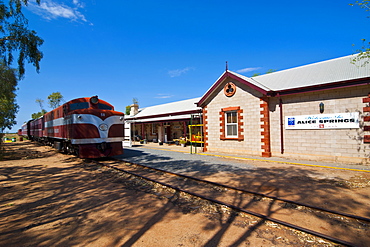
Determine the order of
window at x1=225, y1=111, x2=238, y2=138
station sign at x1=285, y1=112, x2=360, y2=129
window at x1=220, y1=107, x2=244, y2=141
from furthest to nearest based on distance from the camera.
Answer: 1. window at x1=225, y1=111, x2=238, y2=138
2. window at x1=220, y1=107, x2=244, y2=141
3. station sign at x1=285, y1=112, x2=360, y2=129

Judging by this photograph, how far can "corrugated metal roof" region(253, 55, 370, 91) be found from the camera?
32.9 feet

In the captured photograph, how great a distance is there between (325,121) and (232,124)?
5290 millimetres

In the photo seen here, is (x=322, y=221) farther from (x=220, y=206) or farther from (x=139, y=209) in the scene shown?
(x=139, y=209)

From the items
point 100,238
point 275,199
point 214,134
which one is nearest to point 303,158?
point 214,134

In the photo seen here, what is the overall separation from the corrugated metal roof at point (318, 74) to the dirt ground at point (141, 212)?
4738mm

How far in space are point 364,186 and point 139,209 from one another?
688 cm

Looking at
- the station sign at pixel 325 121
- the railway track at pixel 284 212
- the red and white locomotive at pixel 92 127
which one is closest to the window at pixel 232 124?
the station sign at pixel 325 121

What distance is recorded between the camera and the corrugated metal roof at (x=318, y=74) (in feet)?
32.9

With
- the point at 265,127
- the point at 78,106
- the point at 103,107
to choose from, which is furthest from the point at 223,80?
the point at 78,106

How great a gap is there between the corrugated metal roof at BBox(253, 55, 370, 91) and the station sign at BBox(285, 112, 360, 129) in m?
1.66

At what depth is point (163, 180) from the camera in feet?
25.4

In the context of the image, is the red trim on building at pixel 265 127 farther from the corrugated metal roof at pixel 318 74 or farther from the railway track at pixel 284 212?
the railway track at pixel 284 212

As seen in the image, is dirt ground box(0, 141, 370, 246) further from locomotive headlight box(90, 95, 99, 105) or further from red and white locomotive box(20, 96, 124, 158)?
locomotive headlight box(90, 95, 99, 105)

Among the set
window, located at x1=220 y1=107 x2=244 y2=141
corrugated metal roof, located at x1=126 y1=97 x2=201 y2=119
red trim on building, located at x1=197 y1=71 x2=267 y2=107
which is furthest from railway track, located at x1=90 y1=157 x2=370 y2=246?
corrugated metal roof, located at x1=126 y1=97 x2=201 y2=119
